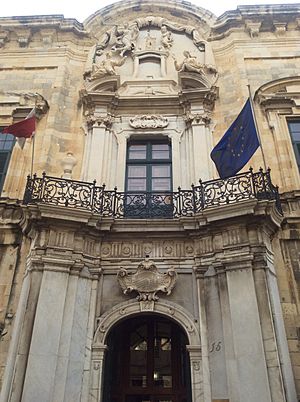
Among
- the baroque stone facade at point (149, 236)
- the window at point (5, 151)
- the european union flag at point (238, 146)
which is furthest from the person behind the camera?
the window at point (5, 151)

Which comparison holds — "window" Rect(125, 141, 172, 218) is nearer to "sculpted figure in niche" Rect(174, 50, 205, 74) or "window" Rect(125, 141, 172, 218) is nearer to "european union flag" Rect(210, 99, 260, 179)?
"european union flag" Rect(210, 99, 260, 179)

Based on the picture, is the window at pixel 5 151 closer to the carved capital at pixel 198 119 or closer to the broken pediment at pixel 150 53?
the broken pediment at pixel 150 53

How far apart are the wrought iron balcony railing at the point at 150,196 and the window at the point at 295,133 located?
231 centimetres

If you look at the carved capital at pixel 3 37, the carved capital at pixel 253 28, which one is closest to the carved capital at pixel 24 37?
the carved capital at pixel 3 37

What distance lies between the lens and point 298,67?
43.2 feet

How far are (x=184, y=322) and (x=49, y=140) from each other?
6625mm

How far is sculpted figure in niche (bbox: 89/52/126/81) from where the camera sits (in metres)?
12.9

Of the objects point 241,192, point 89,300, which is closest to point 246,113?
point 241,192

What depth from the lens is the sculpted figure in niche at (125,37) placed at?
46.9ft

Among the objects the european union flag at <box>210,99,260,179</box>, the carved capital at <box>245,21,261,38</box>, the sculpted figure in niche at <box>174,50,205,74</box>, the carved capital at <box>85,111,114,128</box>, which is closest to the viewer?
the european union flag at <box>210,99,260,179</box>

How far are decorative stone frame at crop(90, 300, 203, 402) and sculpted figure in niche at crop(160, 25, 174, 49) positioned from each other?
9.74m

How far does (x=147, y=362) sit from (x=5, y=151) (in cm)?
724

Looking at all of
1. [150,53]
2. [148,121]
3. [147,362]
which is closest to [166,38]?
[150,53]

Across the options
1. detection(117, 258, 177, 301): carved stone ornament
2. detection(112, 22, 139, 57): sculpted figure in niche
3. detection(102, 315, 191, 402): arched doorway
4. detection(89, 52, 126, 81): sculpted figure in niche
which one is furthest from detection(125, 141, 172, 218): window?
detection(112, 22, 139, 57): sculpted figure in niche
